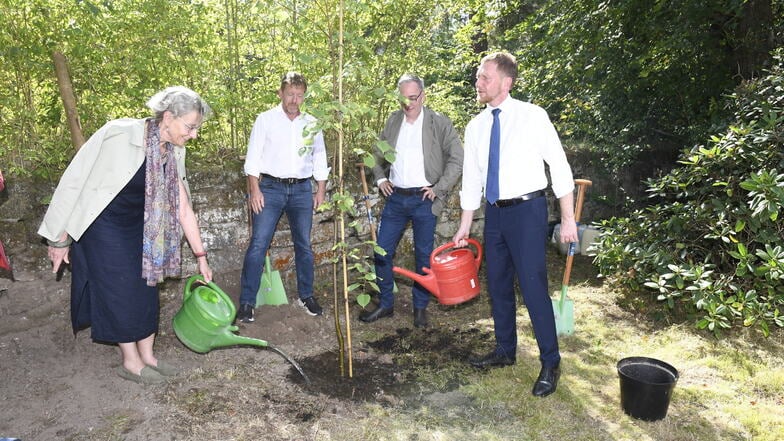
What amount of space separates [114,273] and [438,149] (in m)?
2.34

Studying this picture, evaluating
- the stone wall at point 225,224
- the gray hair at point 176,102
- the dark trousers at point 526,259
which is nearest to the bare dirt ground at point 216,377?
the stone wall at point 225,224

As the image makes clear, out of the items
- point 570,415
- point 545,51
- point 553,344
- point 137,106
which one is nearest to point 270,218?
point 137,106

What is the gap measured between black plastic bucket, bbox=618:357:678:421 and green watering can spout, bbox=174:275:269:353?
2.05m

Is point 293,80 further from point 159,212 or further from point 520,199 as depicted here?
point 520,199

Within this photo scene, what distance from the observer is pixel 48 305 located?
3611 mm

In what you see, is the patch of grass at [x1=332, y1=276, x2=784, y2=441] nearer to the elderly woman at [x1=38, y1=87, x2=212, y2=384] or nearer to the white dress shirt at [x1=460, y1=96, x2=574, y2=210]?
the white dress shirt at [x1=460, y1=96, x2=574, y2=210]

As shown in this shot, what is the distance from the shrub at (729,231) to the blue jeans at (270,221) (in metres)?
2.71

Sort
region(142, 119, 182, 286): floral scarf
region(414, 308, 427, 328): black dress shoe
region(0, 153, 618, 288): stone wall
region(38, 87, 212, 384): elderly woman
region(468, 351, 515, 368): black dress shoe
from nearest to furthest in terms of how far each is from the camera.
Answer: region(38, 87, 212, 384): elderly woman, region(142, 119, 182, 286): floral scarf, region(468, 351, 515, 368): black dress shoe, region(0, 153, 618, 288): stone wall, region(414, 308, 427, 328): black dress shoe

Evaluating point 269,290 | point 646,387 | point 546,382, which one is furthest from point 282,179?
point 646,387

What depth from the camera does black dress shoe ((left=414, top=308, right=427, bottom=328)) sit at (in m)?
4.20

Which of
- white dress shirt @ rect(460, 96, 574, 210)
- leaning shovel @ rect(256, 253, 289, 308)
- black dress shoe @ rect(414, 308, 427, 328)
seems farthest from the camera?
leaning shovel @ rect(256, 253, 289, 308)

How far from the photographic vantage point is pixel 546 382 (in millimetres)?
3139

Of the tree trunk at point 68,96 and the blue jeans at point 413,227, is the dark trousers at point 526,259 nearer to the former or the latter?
the blue jeans at point 413,227

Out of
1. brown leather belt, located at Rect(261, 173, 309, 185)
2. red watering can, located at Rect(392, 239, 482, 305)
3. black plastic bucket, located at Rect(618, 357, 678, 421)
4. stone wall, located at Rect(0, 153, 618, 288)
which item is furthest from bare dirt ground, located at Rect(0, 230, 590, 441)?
brown leather belt, located at Rect(261, 173, 309, 185)
